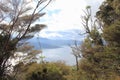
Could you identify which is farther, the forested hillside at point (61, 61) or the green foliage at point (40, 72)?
the green foliage at point (40, 72)

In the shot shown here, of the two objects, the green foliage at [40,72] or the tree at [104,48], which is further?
the green foliage at [40,72]

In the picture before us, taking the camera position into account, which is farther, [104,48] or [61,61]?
[61,61]

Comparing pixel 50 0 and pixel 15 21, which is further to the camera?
pixel 15 21

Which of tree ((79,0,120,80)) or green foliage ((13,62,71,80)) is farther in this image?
green foliage ((13,62,71,80))

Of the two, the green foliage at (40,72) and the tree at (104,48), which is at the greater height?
the tree at (104,48)

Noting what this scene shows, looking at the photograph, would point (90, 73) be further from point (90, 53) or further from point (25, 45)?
point (25, 45)

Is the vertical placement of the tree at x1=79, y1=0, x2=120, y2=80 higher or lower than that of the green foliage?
higher

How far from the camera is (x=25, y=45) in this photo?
33.5 m

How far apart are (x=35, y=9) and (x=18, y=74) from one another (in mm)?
8625

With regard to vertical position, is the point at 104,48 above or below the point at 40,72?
above

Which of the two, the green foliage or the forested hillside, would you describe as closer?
the forested hillside

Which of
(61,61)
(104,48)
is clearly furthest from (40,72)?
(104,48)

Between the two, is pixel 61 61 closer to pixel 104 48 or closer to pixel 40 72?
pixel 40 72

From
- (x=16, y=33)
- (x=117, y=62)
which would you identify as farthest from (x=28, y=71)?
(x=117, y=62)
